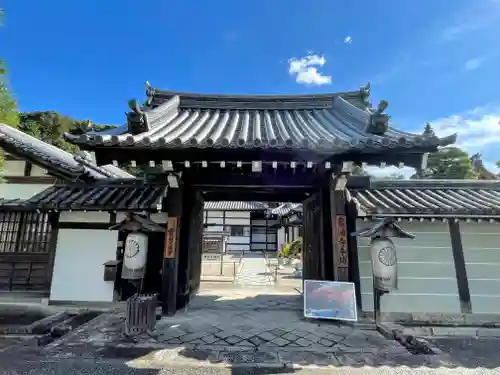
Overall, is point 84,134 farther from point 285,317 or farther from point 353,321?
point 353,321

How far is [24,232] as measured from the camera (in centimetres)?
917

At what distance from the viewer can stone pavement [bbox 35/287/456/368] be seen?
170 inches

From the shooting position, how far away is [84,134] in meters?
5.14

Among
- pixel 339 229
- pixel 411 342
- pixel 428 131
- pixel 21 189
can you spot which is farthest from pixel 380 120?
pixel 21 189

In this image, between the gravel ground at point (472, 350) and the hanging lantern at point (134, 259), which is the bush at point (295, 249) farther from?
the hanging lantern at point (134, 259)

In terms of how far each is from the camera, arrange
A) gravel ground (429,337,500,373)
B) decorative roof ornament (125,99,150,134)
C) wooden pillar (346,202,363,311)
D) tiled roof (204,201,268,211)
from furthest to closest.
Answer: tiled roof (204,201,268,211)
wooden pillar (346,202,363,311)
decorative roof ornament (125,99,150,134)
gravel ground (429,337,500,373)

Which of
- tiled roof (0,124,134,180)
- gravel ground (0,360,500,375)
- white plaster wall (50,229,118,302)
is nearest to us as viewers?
gravel ground (0,360,500,375)

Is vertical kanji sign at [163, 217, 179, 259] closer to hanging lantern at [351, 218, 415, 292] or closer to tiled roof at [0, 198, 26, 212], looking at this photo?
hanging lantern at [351, 218, 415, 292]

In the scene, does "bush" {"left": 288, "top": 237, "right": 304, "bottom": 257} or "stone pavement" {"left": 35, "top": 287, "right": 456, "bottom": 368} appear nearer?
"stone pavement" {"left": 35, "top": 287, "right": 456, "bottom": 368}

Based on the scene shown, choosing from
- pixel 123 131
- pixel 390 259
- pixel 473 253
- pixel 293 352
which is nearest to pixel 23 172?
pixel 123 131

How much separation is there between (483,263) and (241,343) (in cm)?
622

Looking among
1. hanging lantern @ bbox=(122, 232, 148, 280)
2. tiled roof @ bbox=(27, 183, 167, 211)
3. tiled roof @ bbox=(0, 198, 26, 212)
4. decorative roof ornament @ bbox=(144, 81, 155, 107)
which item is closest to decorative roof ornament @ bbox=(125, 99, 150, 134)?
tiled roof @ bbox=(27, 183, 167, 211)

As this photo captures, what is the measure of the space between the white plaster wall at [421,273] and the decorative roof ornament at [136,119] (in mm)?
5401

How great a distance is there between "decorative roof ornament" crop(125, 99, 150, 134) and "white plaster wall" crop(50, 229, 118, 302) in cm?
348
